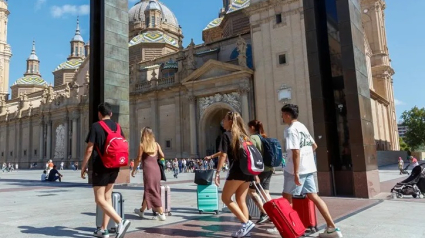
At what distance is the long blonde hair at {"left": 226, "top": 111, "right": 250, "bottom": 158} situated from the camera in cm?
495

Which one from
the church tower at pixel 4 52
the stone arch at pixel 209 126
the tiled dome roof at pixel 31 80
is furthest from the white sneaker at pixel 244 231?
the church tower at pixel 4 52

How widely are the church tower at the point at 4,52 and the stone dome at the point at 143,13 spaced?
30746 mm

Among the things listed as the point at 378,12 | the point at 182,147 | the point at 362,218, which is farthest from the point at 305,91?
the point at 378,12

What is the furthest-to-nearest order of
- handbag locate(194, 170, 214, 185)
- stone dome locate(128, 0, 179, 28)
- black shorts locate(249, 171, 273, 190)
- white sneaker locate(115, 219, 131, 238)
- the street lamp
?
stone dome locate(128, 0, 179, 28)
the street lamp
handbag locate(194, 170, 214, 185)
black shorts locate(249, 171, 273, 190)
white sneaker locate(115, 219, 131, 238)

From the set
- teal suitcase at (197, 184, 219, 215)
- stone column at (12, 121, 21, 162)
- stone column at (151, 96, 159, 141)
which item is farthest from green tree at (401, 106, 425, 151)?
stone column at (12, 121, 21, 162)

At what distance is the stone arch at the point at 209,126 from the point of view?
1344 inches

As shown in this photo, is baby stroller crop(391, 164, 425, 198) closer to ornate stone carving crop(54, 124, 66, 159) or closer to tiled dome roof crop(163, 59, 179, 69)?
tiled dome roof crop(163, 59, 179, 69)

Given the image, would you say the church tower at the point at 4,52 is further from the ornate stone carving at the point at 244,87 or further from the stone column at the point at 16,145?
the ornate stone carving at the point at 244,87

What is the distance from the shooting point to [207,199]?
7.23 metres

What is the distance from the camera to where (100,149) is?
15.9 ft

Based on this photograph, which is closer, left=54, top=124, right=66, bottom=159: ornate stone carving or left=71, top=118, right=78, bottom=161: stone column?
left=71, top=118, right=78, bottom=161: stone column

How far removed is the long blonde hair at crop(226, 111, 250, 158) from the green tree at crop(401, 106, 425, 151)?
64.7 m

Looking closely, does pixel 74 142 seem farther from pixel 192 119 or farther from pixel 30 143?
pixel 192 119

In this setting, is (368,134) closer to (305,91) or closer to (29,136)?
(305,91)
